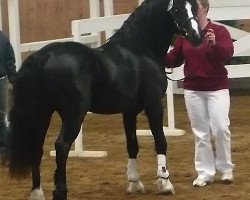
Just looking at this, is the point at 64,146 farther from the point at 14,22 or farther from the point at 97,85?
the point at 14,22

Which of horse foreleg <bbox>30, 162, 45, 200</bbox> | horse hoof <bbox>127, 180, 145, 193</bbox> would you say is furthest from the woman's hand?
horse foreleg <bbox>30, 162, 45, 200</bbox>

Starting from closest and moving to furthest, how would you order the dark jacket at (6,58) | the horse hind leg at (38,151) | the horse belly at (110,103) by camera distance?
1. the horse hind leg at (38,151)
2. the horse belly at (110,103)
3. the dark jacket at (6,58)

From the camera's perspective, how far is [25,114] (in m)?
5.61

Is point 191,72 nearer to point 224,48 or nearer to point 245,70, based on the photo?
point 224,48

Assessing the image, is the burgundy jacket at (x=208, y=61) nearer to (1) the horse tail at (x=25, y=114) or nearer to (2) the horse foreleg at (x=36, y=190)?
(1) the horse tail at (x=25, y=114)

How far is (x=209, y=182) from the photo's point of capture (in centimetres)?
664

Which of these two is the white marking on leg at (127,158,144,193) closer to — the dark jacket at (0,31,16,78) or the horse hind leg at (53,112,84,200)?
the horse hind leg at (53,112,84,200)

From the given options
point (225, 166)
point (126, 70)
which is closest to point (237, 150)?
point (225, 166)

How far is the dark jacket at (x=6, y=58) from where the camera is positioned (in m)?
7.74

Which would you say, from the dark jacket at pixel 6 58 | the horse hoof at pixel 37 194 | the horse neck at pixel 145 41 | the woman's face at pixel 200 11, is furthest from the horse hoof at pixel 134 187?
the dark jacket at pixel 6 58

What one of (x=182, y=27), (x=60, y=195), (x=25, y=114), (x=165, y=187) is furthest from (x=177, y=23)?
(x=60, y=195)

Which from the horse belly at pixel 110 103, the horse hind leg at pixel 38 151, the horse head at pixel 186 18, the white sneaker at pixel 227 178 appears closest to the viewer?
the horse hind leg at pixel 38 151

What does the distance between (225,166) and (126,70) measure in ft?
4.63

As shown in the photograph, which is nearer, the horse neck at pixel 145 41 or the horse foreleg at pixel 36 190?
the horse foreleg at pixel 36 190
